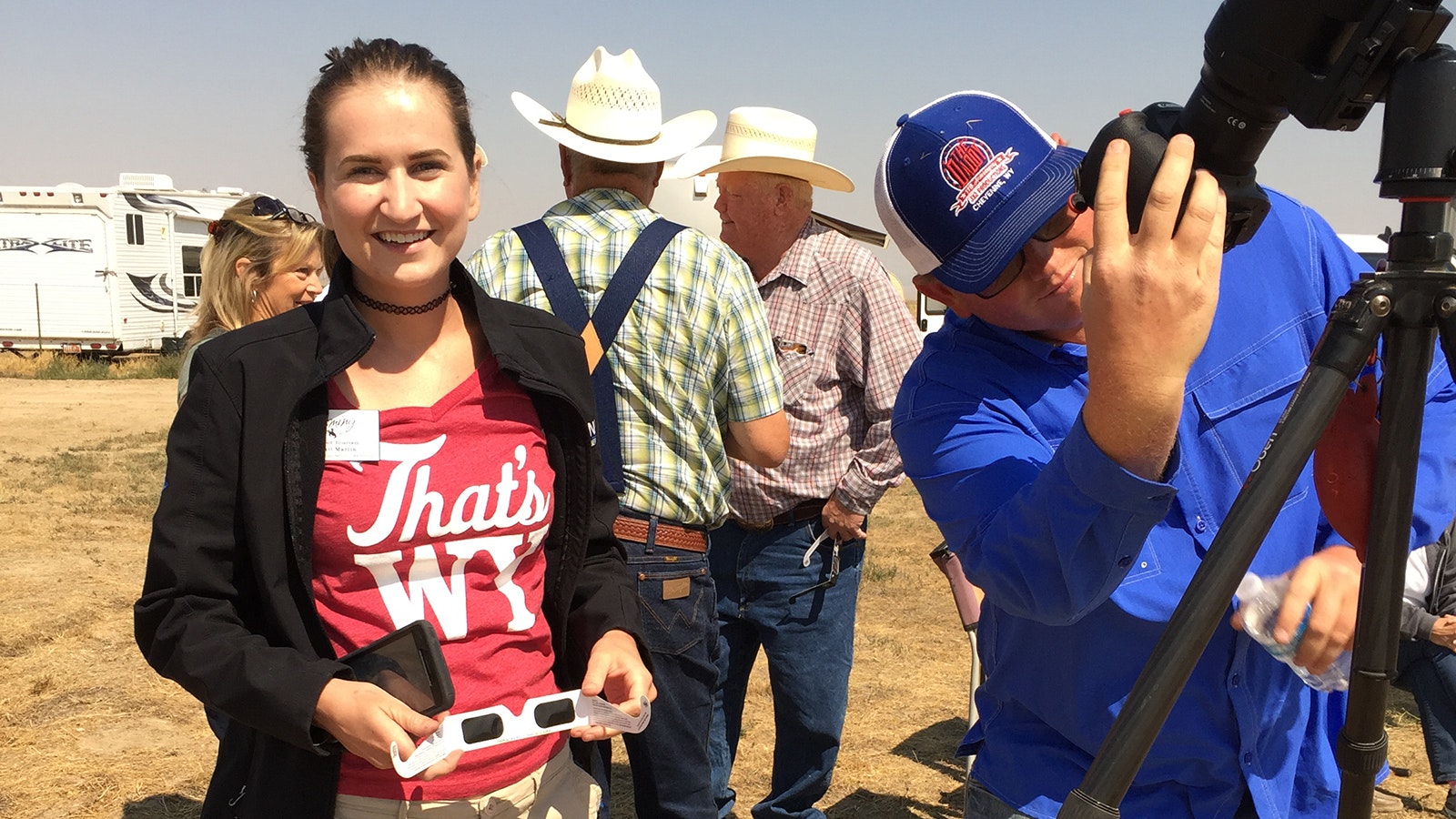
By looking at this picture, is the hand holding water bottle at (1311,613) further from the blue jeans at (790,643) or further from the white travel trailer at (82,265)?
the white travel trailer at (82,265)

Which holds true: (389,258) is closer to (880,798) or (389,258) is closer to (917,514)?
(880,798)

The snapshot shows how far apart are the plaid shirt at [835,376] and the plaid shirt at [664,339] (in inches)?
38.0

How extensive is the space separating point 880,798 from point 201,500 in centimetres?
374

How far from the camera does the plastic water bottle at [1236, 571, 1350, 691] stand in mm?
1303

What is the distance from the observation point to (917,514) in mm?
10750

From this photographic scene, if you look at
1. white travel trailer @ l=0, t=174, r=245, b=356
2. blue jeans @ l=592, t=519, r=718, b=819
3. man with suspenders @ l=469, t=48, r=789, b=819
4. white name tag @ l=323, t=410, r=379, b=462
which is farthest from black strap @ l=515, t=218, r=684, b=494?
white travel trailer @ l=0, t=174, r=245, b=356

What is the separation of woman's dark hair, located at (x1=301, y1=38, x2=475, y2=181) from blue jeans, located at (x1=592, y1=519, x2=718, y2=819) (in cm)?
134

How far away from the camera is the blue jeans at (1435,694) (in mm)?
4418

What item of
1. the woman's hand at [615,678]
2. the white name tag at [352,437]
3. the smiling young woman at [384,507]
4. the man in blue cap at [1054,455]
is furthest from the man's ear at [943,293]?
the white name tag at [352,437]

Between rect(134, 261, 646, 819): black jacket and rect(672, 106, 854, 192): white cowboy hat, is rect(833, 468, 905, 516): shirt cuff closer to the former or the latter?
rect(672, 106, 854, 192): white cowboy hat

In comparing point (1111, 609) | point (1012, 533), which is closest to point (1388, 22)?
point (1012, 533)

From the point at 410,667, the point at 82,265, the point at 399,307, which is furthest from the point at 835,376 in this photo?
the point at 82,265

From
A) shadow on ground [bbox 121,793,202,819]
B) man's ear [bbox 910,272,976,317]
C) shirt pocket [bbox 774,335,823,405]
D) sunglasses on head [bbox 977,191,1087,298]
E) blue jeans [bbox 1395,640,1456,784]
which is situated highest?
sunglasses on head [bbox 977,191,1087,298]

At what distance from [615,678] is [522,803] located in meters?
0.27
